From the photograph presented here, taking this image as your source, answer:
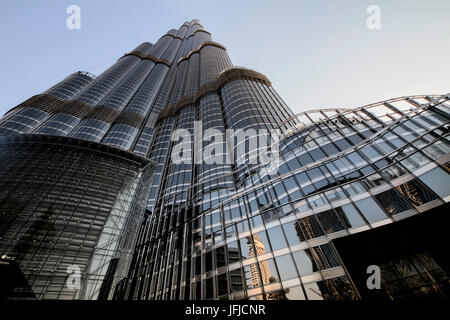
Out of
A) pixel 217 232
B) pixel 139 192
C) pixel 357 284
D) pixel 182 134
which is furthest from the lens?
pixel 182 134

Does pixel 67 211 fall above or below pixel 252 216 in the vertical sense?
above

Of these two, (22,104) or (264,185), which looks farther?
(22,104)

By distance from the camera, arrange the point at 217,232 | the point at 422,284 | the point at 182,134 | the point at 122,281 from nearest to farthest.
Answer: the point at 422,284 → the point at 122,281 → the point at 217,232 → the point at 182,134

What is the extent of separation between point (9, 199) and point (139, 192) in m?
13.2

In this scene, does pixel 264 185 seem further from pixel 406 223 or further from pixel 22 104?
pixel 22 104

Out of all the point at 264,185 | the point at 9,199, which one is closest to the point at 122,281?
the point at 9,199

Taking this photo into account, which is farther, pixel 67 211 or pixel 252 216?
pixel 252 216

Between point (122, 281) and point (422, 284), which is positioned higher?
point (122, 281)

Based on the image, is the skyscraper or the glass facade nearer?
the skyscraper

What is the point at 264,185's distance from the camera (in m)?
24.7

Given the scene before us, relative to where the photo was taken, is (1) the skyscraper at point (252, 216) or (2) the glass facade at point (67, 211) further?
(2) the glass facade at point (67, 211)
